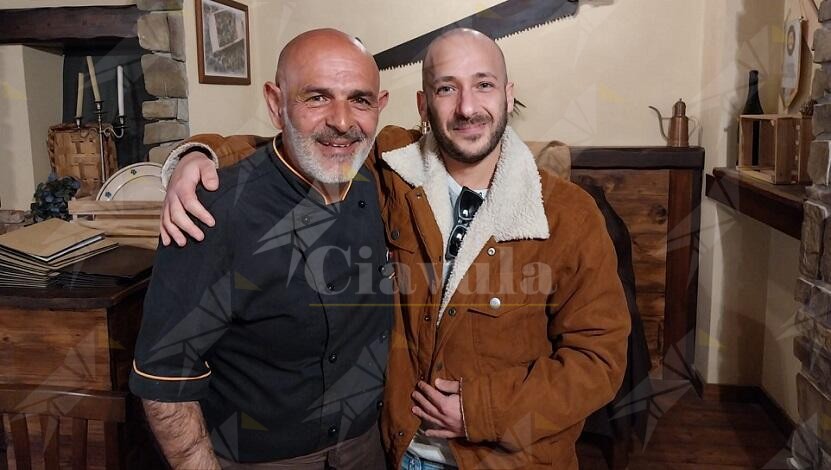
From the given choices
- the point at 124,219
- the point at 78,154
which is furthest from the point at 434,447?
the point at 78,154

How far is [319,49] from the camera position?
1287mm

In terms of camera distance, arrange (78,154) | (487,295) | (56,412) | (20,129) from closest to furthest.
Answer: (56,412) < (487,295) < (78,154) < (20,129)

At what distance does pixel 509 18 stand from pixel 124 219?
2105mm

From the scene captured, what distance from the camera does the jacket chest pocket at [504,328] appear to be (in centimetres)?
134

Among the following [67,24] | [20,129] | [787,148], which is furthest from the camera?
[20,129]

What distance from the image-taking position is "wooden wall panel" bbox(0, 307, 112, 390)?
5.86ft

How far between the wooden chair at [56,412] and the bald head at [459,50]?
84 centimetres

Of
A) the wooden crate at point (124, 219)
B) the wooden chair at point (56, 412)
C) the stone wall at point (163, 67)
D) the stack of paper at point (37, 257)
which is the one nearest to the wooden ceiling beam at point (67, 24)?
the stone wall at point (163, 67)

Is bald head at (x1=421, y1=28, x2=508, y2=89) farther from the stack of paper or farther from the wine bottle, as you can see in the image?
the wine bottle

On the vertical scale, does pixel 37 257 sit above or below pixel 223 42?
below

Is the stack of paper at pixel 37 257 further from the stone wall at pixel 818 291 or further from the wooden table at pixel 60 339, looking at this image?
the stone wall at pixel 818 291

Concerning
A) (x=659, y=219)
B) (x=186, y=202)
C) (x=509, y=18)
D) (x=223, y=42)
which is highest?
(x=509, y=18)

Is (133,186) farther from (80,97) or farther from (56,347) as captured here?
(80,97)

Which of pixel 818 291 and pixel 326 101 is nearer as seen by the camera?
pixel 326 101
